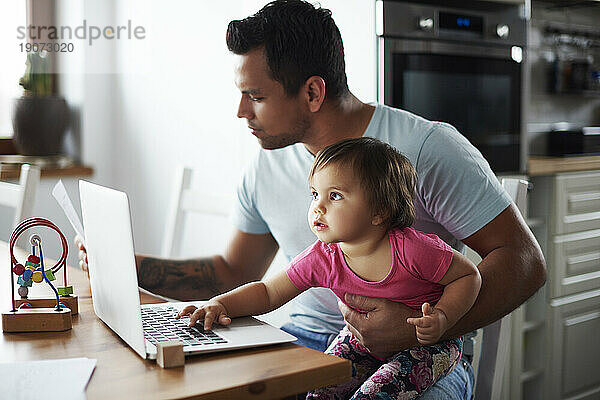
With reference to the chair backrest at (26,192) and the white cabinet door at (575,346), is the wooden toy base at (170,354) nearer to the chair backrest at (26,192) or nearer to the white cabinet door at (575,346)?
the chair backrest at (26,192)

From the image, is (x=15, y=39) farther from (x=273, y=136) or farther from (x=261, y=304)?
(x=261, y=304)

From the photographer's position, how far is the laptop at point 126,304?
0.94 metres

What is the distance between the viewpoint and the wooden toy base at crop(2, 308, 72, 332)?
109 cm

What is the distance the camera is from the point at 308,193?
5.16ft

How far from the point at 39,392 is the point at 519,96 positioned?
214cm

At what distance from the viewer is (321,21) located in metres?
1.49

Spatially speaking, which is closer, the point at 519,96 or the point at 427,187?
the point at 427,187

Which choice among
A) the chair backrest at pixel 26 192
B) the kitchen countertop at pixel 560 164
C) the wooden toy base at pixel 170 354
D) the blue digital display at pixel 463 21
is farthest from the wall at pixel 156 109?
the wooden toy base at pixel 170 354

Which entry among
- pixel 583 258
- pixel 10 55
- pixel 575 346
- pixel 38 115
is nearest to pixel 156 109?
pixel 38 115

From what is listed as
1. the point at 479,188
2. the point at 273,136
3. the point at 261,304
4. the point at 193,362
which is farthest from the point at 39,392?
the point at 479,188

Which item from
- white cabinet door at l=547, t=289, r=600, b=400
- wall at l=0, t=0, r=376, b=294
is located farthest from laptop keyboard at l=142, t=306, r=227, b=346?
white cabinet door at l=547, t=289, r=600, b=400

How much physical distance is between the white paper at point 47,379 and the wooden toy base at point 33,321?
6.2 inches

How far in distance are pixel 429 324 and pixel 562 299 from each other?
1780 millimetres

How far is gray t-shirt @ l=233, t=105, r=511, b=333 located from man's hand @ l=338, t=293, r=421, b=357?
26cm
